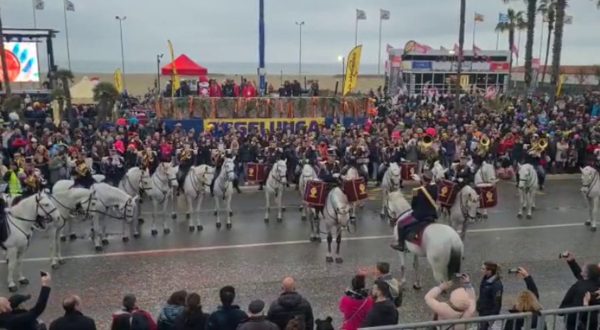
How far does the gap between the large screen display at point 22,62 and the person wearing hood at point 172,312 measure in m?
39.3

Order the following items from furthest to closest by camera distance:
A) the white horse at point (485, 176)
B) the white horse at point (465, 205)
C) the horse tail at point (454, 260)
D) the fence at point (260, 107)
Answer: the fence at point (260, 107)
the white horse at point (485, 176)
the white horse at point (465, 205)
the horse tail at point (454, 260)

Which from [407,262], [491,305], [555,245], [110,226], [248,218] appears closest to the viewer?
[491,305]

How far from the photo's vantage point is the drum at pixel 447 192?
14664 mm

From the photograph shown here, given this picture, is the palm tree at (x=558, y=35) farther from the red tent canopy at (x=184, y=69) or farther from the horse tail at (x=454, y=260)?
the horse tail at (x=454, y=260)

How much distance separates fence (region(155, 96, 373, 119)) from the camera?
29969mm

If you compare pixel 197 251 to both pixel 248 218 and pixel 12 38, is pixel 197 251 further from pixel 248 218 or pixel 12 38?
pixel 12 38

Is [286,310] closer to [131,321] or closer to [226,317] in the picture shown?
[226,317]

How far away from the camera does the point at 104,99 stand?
3131cm

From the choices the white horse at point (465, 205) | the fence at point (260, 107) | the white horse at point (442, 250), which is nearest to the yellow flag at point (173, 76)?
the fence at point (260, 107)

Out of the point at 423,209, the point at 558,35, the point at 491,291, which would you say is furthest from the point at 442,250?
the point at 558,35

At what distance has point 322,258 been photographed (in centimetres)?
1441

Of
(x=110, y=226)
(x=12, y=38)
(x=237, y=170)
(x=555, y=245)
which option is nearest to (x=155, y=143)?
(x=237, y=170)

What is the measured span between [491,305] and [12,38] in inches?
1590

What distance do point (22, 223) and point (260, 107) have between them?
64.4 feet
